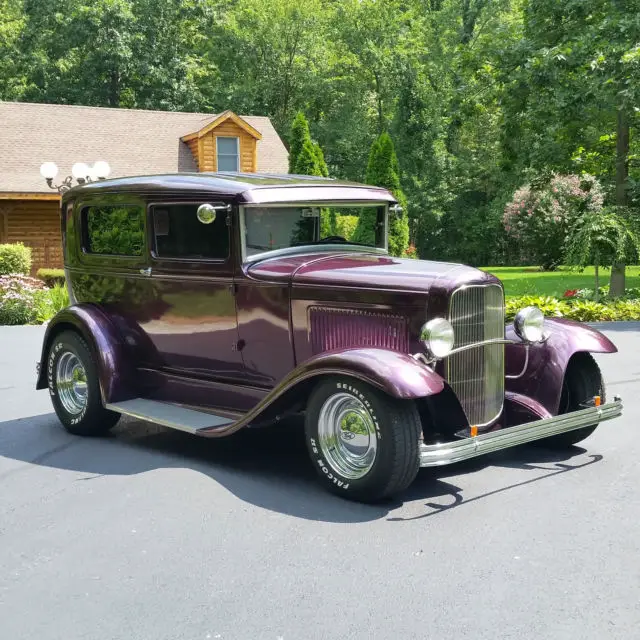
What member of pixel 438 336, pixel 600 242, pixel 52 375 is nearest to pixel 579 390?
pixel 438 336

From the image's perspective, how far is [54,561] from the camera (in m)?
4.28

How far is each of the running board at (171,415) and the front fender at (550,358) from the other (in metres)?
2.08

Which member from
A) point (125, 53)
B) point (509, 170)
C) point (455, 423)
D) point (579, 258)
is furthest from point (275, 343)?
point (125, 53)

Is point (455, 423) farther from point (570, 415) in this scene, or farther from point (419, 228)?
point (419, 228)

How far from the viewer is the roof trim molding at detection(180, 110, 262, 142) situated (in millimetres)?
27062

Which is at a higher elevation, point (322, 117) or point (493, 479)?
point (322, 117)

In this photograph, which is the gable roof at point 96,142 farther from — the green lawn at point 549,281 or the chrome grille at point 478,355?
the chrome grille at point 478,355

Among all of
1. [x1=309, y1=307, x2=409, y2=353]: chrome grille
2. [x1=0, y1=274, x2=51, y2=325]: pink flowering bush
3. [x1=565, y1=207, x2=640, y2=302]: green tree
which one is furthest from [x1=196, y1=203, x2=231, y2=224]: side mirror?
[x1=565, y1=207, x2=640, y2=302]: green tree

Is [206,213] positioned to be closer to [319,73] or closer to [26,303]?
[26,303]

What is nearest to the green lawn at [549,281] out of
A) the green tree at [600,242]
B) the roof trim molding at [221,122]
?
the green tree at [600,242]

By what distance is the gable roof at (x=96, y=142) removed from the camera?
24953mm

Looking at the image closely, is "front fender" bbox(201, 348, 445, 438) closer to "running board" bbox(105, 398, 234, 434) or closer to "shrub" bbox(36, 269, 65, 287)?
"running board" bbox(105, 398, 234, 434)

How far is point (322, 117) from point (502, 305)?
38.1m

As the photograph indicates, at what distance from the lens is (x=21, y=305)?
52.7 feet
